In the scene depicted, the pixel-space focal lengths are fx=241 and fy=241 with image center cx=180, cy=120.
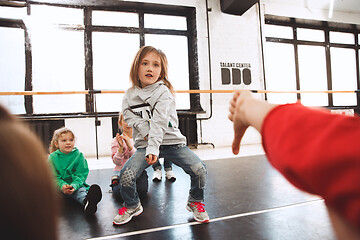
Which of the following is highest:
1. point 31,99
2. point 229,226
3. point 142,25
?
point 142,25

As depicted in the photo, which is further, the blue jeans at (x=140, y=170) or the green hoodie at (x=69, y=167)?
the green hoodie at (x=69, y=167)

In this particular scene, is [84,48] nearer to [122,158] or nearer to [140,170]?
[122,158]

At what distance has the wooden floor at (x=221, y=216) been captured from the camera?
1.15m

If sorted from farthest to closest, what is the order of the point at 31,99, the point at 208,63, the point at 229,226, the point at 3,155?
the point at 208,63, the point at 31,99, the point at 229,226, the point at 3,155

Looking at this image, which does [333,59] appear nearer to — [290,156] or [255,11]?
[255,11]

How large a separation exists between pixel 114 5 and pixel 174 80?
182cm

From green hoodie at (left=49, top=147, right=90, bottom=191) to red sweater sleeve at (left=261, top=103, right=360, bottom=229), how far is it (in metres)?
1.68

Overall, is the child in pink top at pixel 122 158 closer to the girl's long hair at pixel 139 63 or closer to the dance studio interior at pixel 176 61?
the dance studio interior at pixel 176 61

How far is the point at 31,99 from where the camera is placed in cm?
414

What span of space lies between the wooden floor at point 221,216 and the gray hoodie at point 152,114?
1.43ft

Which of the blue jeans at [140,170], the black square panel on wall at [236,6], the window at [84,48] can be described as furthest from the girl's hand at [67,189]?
the black square panel on wall at [236,6]

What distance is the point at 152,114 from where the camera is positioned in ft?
5.12

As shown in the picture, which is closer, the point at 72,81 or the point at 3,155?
the point at 3,155

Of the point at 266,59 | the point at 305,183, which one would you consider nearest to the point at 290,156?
the point at 305,183
